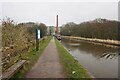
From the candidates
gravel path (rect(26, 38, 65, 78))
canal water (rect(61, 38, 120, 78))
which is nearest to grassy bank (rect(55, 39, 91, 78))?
gravel path (rect(26, 38, 65, 78))

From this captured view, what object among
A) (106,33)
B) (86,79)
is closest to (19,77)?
(86,79)

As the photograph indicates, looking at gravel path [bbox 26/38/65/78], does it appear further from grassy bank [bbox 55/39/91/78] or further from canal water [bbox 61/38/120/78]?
canal water [bbox 61/38/120/78]

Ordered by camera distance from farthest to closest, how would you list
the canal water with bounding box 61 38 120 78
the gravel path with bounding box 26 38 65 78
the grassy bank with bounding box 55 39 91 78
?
the grassy bank with bounding box 55 39 91 78
the gravel path with bounding box 26 38 65 78
the canal water with bounding box 61 38 120 78

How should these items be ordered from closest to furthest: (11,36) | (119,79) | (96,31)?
(119,79) → (11,36) → (96,31)

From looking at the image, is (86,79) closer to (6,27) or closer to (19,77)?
(19,77)

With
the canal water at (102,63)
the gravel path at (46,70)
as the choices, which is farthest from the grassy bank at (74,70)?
the canal water at (102,63)

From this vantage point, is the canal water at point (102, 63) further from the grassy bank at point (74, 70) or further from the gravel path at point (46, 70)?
the gravel path at point (46, 70)

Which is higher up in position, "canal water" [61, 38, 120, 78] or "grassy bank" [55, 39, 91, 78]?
"grassy bank" [55, 39, 91, 78]

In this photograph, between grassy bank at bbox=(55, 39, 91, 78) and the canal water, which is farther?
grassy bank at bbox=(55, 39, 91, 78)

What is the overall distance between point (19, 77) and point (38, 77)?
2.46 ft

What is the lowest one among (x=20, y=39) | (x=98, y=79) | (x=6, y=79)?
(x=98, y=79)

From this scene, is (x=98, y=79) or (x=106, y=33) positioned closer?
(x=98, y=79)

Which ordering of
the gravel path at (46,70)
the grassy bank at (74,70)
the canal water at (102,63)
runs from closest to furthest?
1. the canal water at (102,63)
2. the gravel path at (46,70)
3. the grassy bank at (74,70)

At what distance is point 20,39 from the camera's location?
13734mm
